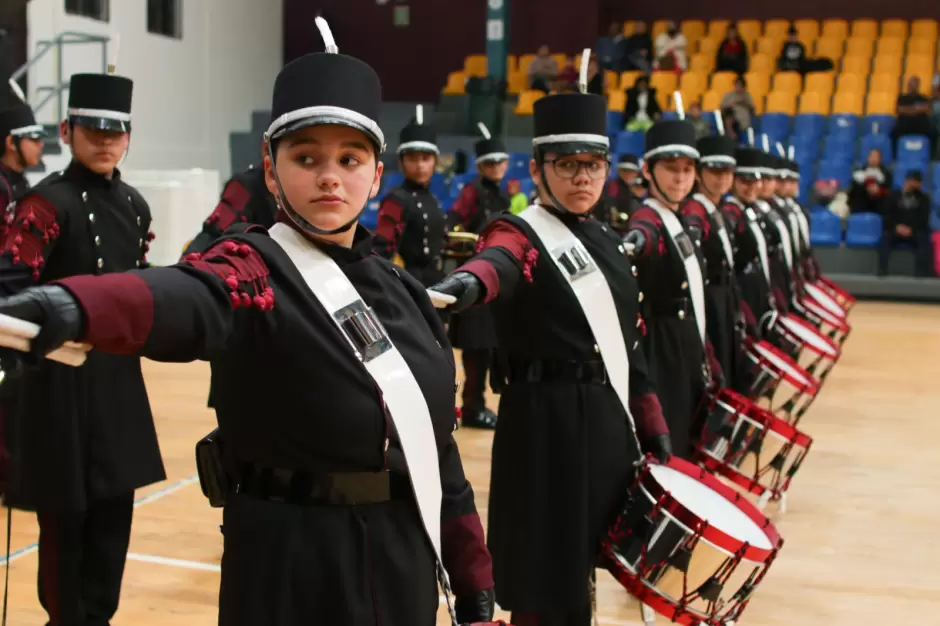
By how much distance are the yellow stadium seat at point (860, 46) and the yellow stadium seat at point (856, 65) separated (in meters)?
0.19

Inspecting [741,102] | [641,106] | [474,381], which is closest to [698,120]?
[741,102]

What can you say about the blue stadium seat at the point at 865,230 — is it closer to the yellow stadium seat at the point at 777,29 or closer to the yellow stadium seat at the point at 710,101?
the yellow stadium seat at the point at 710,101

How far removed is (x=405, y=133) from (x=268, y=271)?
19.5ft

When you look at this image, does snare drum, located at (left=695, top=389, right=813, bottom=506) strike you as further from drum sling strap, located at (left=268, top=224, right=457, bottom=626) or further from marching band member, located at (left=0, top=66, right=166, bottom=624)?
drum sling strap, located at (left=268, top=224, right=457, bottom=626)

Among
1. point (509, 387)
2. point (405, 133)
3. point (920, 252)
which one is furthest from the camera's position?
point (920, 252)

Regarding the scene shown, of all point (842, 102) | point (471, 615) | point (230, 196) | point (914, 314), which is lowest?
point (914, 314)

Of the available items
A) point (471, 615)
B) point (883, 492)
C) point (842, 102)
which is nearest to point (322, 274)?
point (471, 615)

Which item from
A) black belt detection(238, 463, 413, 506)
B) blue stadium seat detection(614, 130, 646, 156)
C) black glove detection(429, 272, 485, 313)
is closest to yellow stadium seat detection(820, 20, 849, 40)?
blue stadium seat detection(614, 130, 646, 156)

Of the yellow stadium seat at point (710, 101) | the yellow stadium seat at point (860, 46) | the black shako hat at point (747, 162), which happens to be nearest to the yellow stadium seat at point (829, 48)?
the yellow stadium seat at point (860, 46)

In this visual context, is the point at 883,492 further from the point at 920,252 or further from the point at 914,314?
the point at 920,252

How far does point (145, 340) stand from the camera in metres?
1.50

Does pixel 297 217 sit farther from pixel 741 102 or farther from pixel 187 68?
pixel 187 68

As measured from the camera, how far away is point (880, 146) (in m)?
15.4

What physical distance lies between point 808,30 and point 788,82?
171cm
